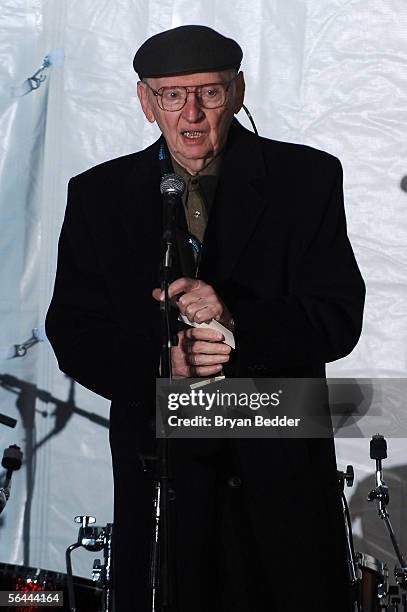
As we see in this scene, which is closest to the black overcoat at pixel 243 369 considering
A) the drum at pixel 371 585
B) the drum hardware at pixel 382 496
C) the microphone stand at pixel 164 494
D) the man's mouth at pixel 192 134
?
the man's mouth at pixel 192 134

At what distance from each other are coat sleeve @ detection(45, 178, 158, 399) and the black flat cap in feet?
1.09

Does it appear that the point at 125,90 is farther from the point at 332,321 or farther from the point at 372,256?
the point at 332,321

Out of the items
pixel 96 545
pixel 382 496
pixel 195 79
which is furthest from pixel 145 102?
pixel 382 496

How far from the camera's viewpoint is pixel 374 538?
416cm

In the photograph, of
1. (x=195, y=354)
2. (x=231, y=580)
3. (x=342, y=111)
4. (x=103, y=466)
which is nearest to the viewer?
(x=195, y=354)

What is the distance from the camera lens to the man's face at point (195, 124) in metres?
2.61

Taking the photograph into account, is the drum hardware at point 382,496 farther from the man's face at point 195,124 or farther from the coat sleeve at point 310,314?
the man's face at point 195,124

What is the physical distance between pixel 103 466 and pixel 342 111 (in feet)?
4.83

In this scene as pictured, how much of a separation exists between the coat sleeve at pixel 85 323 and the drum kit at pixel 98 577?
2.57ft

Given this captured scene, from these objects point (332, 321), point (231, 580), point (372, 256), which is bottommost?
point (231, 580)

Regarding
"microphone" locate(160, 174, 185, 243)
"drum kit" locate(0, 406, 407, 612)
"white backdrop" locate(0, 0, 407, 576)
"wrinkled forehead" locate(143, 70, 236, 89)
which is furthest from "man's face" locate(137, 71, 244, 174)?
"white backdrop" locate(0, 0, 407, 576)

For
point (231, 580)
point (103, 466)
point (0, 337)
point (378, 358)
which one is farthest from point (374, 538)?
point (231, 580)

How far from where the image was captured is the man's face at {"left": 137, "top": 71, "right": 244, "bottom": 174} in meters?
2.61

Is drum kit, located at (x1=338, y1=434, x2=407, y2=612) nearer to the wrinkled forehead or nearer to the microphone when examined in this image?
the wrinkled forehead
